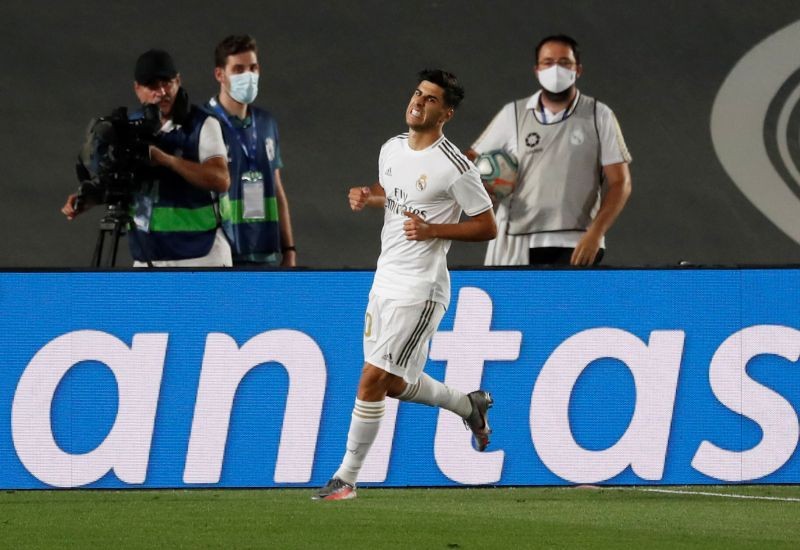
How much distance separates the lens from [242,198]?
877 centimetres

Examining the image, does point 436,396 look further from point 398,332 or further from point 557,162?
point 557,162

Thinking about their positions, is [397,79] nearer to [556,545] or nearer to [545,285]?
[545,285]

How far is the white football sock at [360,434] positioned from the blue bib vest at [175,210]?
1.78 m

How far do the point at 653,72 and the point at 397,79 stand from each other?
67.8 inches

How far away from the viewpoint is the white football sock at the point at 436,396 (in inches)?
285

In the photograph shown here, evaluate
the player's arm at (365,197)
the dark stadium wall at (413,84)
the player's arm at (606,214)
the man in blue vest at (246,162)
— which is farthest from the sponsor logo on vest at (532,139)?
the dark stadium wall at (413,84)

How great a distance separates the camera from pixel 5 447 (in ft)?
26.0

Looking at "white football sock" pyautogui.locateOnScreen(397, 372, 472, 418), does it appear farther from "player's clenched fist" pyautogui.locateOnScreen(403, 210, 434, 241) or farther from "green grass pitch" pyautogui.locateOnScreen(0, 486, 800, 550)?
"player's clenched fist" pyautogui.locateOnScreen(403, 210, 434, 241)

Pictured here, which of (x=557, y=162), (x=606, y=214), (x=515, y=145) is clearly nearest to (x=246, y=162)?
(x=515, y=145)

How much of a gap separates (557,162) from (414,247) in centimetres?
172

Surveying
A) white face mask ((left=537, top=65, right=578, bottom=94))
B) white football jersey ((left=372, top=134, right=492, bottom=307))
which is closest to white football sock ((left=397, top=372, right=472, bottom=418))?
white football jersey ((left=372, top=134, right=492, bottom=307))

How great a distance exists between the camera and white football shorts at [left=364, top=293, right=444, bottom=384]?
704 cm

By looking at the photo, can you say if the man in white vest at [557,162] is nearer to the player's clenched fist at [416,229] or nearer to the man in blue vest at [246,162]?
the man in blue vest at [246,162]

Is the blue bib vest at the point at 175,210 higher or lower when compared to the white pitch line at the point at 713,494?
higher
